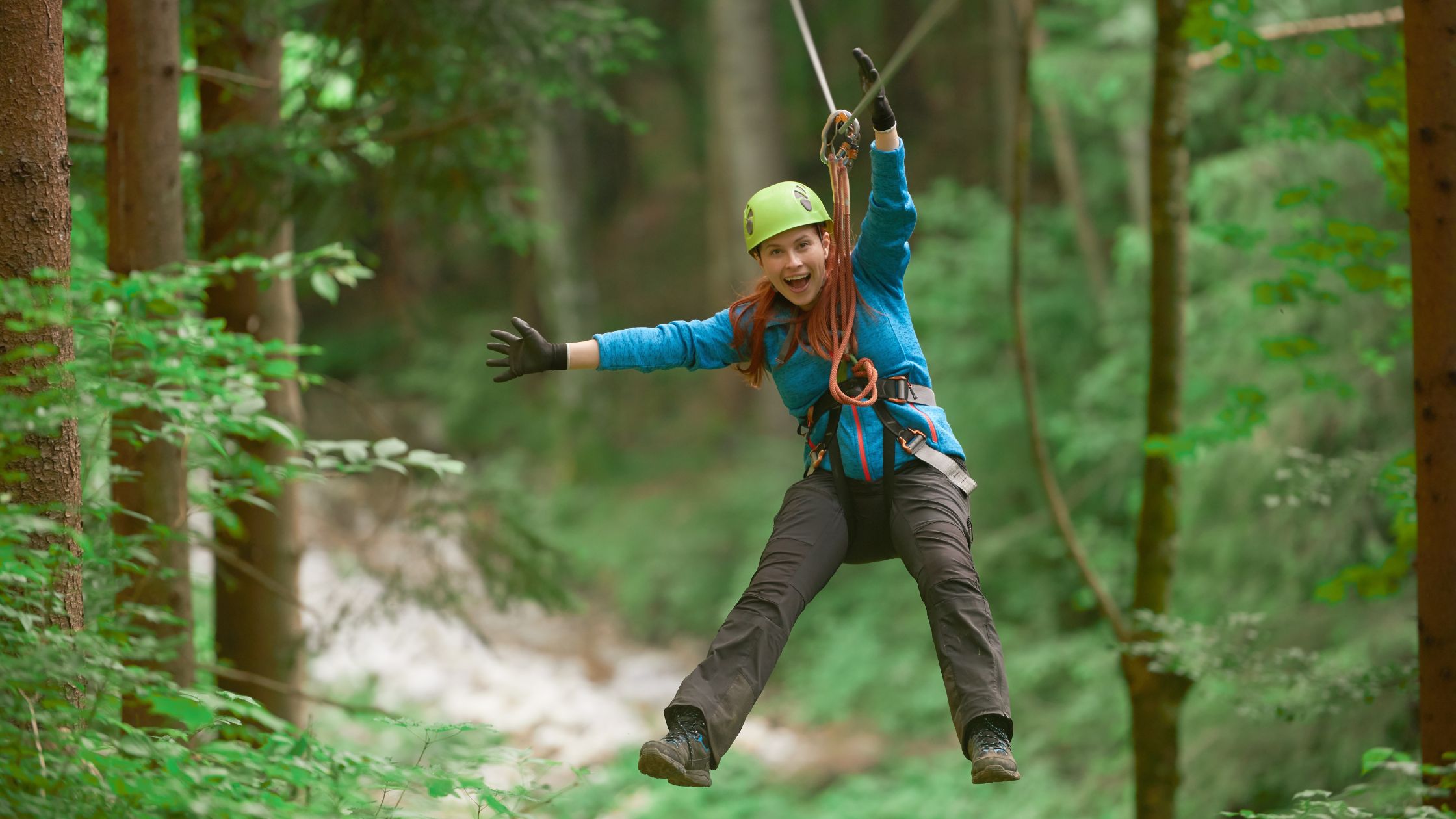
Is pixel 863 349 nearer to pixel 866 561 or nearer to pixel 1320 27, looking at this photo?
pixel 866 561

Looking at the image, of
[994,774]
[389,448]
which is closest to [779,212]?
[994,774]

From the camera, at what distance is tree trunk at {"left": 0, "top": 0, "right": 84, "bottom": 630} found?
2852mm

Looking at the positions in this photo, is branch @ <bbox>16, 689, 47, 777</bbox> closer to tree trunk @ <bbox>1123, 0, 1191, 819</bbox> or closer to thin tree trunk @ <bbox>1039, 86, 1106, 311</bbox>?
tree trunk @ <bbox>1123, 0, 1191, 819</bbox>

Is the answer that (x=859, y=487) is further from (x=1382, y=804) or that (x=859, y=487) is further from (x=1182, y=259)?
(x=1382, y=804)

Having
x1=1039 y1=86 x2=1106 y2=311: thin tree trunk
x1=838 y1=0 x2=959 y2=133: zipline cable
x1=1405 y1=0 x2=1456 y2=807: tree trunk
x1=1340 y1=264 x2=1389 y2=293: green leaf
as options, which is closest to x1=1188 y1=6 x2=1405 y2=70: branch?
x1=1340 y1=264 x2=1389 y2=293: green leaf

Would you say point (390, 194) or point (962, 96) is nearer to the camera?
point (390, 194)

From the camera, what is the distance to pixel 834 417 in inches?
136

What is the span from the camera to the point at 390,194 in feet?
19.8

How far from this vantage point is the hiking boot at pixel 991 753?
2896mm

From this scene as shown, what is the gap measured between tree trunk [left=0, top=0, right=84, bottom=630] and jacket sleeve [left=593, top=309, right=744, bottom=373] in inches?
51.5

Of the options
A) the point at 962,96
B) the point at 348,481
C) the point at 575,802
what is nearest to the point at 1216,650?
the point at 575,802

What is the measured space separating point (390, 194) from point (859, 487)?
11.5 ft

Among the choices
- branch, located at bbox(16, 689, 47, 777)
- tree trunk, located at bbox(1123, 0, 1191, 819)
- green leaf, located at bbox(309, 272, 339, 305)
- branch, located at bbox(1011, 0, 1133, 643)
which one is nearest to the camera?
branch, located at bbox(16, 689, 47, 777)

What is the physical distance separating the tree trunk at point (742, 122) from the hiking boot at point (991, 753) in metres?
9.84
